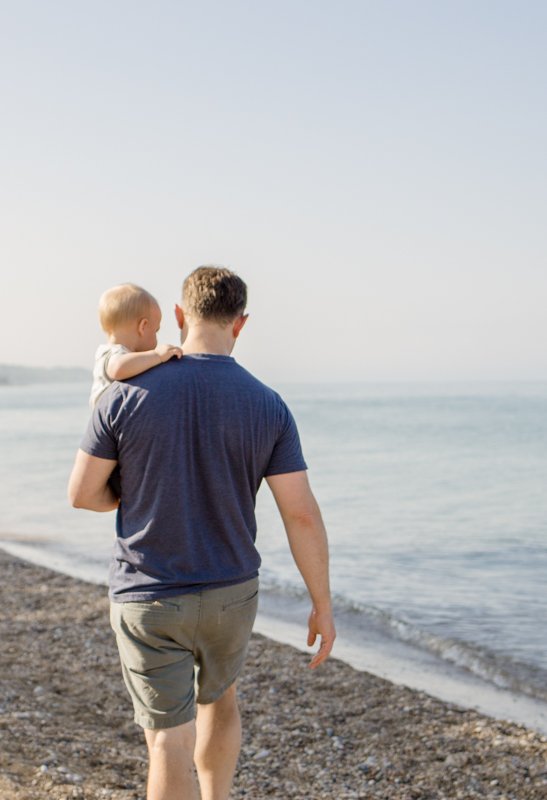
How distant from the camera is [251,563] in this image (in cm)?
221

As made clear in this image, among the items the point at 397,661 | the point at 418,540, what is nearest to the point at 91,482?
the point at 397,661

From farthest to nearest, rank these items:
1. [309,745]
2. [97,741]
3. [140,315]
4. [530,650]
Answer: [530,650], [309,745], [97,741], [140,315]

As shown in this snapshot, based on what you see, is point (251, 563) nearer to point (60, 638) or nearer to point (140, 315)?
point (140, 315)

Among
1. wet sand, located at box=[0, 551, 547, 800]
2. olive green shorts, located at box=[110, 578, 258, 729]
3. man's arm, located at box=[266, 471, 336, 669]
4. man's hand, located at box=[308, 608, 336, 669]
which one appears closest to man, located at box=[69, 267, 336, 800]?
olive green shorts, located at box=[110, 578, 258, 729]

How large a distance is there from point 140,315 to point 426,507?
41.7ft

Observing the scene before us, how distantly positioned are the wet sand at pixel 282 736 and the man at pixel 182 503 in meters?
1.18

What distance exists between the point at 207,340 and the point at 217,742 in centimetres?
142

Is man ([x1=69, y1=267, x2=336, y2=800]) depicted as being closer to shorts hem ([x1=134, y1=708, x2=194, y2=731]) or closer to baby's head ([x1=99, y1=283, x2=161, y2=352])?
shorts hem ([x1=134, y1=708, x2=194, y2=731])

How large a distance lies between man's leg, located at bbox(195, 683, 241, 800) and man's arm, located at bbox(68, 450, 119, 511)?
83 centimetres

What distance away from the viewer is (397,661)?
5.77m

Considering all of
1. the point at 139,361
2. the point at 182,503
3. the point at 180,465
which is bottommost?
the point at 182,503

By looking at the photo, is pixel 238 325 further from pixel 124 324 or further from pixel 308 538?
pixel 308 538

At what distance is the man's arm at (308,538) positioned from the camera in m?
2.27

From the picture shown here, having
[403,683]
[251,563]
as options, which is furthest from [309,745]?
[251,563]
